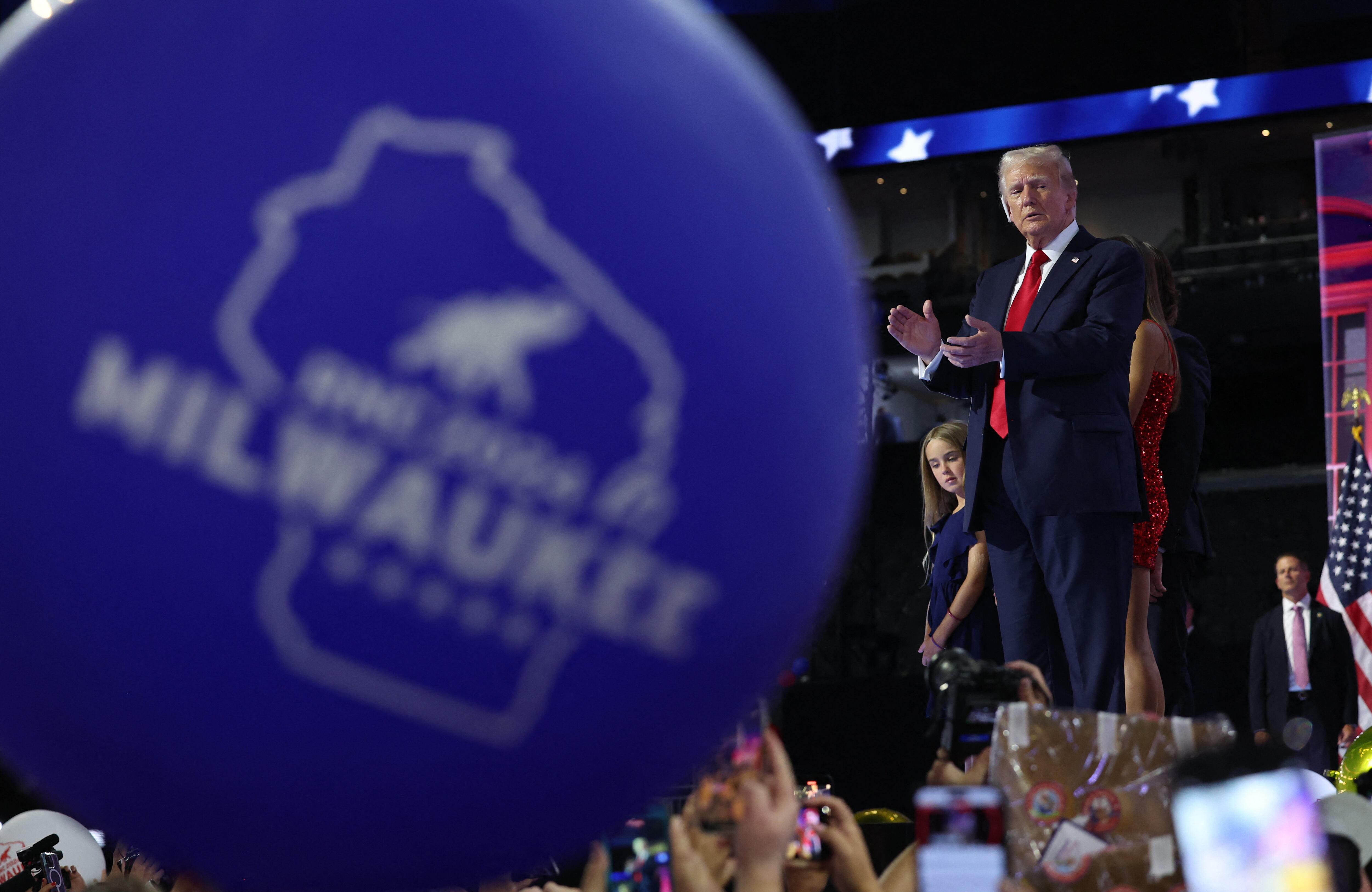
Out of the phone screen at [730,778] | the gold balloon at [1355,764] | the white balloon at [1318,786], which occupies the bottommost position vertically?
the gold balloon at [1355,764]

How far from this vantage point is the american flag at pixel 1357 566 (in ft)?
22.1

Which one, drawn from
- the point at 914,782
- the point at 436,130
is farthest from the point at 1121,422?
the point at 436,130

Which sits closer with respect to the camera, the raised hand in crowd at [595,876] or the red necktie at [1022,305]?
the raised hand in crowd at [595,876]

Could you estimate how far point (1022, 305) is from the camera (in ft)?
10.7

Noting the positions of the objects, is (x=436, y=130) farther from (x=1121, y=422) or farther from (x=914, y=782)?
(x=914, y=782)

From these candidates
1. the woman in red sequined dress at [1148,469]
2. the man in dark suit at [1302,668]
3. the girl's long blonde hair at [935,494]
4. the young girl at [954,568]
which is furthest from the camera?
the man in dark suit at [1302,668]

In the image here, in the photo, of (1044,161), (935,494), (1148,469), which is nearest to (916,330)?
(1044,161)

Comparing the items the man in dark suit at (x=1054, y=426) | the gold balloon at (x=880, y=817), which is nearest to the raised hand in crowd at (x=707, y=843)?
the gold balloon at (x=880, y=817)

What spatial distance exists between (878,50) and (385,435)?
336 inches

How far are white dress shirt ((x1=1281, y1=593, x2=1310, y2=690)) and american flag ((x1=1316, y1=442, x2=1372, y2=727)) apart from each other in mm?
184

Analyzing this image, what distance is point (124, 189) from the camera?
3.77 ft

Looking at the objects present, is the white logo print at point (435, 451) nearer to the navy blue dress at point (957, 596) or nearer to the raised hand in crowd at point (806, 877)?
the raised hand in crowd at point (806, 877)

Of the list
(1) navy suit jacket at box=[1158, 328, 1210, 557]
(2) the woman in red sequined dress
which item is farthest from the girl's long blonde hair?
(2) the woman in red sequined dress

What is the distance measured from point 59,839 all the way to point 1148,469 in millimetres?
3097
